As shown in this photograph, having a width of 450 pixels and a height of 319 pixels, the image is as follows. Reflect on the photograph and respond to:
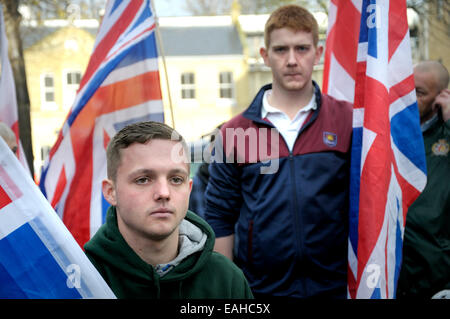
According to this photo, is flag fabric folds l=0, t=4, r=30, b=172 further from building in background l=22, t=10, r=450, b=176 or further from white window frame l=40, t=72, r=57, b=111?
white window frame l=40, t=72, r=57, b=111

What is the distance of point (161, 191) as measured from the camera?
2080mm

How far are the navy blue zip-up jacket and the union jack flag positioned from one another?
4.14ft

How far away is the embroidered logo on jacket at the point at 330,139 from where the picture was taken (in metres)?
3.07

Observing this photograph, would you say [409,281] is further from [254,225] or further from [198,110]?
[198,110]

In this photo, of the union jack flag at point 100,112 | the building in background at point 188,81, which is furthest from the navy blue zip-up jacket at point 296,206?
the building in background at point 188,81

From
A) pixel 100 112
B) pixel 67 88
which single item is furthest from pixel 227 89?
pixel 100 112

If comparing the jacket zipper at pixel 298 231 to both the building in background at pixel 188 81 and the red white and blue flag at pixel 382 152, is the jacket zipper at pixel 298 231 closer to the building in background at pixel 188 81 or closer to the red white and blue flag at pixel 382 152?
the red white and blue flag at pixel 382 152

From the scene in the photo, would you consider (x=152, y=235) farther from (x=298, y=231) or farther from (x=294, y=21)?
(x=294, y=21)

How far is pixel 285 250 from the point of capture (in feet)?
9.82

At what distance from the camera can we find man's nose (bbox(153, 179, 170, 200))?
2.07m

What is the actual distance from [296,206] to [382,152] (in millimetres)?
501

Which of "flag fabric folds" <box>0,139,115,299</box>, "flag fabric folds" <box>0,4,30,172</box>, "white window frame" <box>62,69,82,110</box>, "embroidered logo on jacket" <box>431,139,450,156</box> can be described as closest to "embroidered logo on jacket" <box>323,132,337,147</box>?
"embroidered logo on jacket" <box>431,139,450,156</box>

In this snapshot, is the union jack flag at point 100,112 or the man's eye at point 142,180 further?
the union jack flag at point 100,112

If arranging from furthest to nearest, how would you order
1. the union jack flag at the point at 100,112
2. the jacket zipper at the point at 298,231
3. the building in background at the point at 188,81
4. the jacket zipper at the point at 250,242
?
the building in background at the point at 188,81 < the union jack flag at the point at 100,112 < the jacket zipper at the point at 250,242 < the jacket zipper at the point at 298,231
